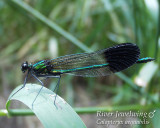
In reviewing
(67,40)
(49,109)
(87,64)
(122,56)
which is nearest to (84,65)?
(87,64)

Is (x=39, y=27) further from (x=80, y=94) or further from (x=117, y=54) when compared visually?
(x=117, y=54)

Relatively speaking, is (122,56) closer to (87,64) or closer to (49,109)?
(87,64)

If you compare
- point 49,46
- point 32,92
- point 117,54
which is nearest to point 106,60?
point 117,54

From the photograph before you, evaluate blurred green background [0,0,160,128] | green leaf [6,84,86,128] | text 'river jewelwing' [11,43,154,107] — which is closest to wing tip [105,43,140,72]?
text 'river jewelwing' [11,43,154,107]

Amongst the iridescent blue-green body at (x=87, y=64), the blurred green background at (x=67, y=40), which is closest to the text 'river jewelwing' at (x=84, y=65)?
the iridescent blue-green body at (x=87, y=64)

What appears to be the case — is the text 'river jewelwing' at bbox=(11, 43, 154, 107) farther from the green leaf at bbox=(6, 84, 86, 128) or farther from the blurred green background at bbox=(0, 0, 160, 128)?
the blurred green background at bbox=(0, 0, 160, 128)
